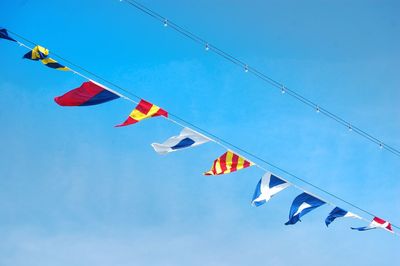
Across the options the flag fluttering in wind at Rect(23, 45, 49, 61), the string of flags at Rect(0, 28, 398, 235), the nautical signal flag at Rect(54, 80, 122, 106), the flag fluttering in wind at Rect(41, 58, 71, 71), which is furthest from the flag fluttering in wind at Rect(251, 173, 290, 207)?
the flag fluttering in wind at Rect(23, 45, 49, 61)

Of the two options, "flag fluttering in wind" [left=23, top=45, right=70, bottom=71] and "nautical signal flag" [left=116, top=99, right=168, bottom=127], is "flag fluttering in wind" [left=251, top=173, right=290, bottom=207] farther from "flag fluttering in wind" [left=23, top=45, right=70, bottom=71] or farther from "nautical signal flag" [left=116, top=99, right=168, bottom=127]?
"flag fluttering in wind" [left=23, top=45, right=70, bottom=71]

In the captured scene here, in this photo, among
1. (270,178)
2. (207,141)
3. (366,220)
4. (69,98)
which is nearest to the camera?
(69,98)

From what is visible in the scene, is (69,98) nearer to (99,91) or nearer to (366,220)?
(99,91)

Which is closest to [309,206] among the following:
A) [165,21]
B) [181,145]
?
[181,145]

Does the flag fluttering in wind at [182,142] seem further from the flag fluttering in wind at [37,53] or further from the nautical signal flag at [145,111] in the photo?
the flag fluttering in wind at [37,53]

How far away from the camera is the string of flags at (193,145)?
8656 mm

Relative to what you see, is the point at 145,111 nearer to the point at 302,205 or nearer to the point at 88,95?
the point at 88,95

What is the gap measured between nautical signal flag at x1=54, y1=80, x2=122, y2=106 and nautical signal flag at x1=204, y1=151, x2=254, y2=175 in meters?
2.74

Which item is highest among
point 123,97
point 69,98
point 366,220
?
point 366,220

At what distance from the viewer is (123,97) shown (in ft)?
28.3

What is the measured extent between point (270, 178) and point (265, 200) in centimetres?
56

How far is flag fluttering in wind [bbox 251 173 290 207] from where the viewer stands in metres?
10.3

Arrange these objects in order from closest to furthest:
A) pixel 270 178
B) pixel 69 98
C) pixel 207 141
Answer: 1. pixel 69 98
2. pixel 207 141
3. pixel 270 178

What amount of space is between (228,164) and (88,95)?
3407 millimetres
